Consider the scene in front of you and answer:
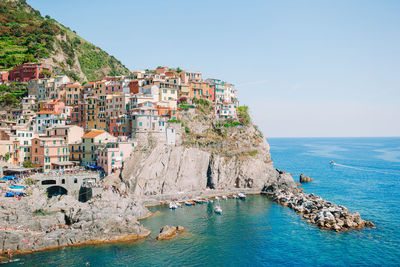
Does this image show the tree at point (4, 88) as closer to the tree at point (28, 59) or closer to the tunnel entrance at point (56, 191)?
the tree at point (28, 59)

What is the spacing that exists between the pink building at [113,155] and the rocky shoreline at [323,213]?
37008mm

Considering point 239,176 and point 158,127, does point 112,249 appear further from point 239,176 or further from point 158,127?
point 239,176

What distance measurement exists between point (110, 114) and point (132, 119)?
12686mm

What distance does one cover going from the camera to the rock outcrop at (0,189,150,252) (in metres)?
44.9

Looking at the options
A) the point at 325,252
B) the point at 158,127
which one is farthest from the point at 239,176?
the point at 325,252

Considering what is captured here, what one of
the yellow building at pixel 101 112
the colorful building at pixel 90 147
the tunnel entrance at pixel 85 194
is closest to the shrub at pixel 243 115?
the yellow building at pixel 101 112

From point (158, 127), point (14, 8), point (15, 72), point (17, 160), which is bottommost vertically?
point (17, 160)

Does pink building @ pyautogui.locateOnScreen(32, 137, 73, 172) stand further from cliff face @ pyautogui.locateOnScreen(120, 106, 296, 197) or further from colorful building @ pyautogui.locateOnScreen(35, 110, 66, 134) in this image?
cliff face @ pyautogui.locateOnScreen(120, 106, 296, 197)

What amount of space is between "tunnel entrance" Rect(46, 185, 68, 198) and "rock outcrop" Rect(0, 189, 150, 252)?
6876mm

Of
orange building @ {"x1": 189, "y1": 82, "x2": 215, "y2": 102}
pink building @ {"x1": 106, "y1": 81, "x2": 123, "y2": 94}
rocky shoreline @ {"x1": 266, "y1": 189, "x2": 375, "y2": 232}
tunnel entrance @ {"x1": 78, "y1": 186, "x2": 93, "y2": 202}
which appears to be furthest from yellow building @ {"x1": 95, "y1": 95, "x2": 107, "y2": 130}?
rocky shoreline @ {"x1": 266, "y1": 189, "x2": 375, "y2": 232}

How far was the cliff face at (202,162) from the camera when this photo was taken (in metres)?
70.6

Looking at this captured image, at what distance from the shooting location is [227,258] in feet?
142

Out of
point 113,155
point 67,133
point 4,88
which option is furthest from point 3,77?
point 113,155

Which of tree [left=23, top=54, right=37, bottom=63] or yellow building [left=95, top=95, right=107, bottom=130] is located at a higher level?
tree [left=23, top=54, right=37, bottom=63]
